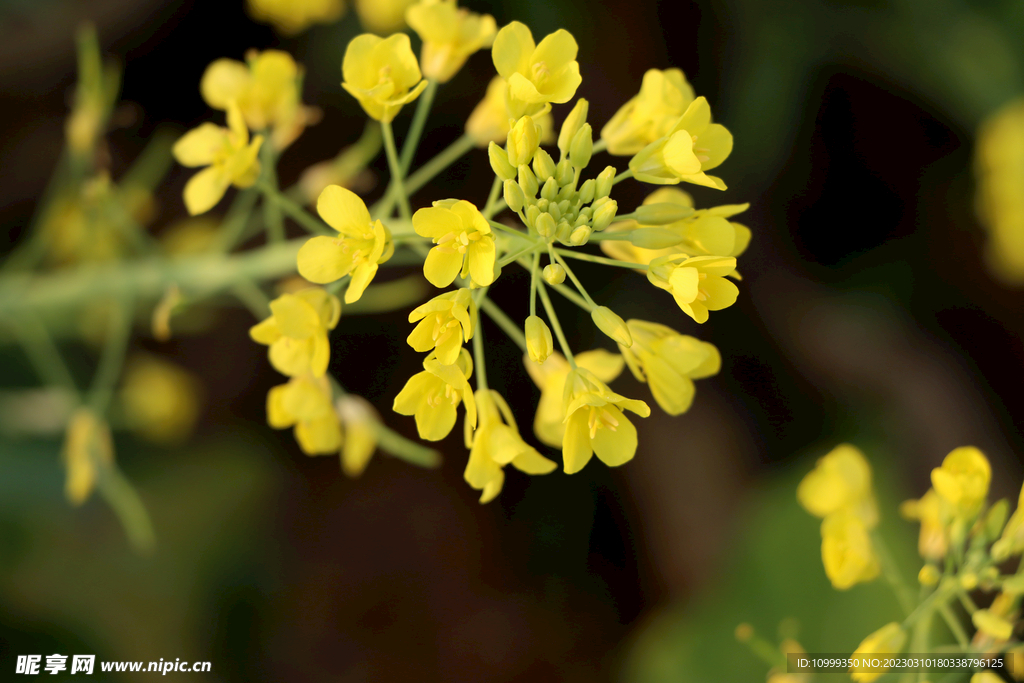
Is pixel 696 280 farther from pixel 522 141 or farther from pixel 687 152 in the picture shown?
pixel 522 141

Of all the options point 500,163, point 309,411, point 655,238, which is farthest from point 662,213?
point 309,411

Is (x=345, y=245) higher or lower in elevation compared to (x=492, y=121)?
lower

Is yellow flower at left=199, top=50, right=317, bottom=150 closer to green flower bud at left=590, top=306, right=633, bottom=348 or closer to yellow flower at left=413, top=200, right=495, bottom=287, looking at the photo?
yellow flower at left=413, top=200, right=495, bottom=287

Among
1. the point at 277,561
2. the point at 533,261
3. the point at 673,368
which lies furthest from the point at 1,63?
the point at 673,368

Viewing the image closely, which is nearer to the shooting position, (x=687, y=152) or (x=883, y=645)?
(x=687, y=152)

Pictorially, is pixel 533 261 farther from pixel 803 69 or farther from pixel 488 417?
pixel 803 69

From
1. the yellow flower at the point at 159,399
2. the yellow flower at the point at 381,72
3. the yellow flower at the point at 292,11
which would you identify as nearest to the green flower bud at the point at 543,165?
the yellow flower at the point at 381,72
